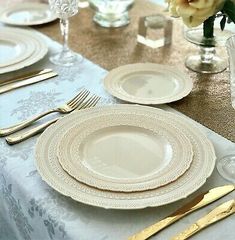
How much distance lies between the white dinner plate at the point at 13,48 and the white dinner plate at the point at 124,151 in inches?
11.8

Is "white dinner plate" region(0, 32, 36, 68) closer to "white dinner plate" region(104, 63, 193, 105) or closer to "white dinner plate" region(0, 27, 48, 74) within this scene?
"white dinner plate" region(0, 27, 48, 74)

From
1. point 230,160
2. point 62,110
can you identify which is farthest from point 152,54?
point 230,160

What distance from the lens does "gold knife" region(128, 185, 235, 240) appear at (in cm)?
69

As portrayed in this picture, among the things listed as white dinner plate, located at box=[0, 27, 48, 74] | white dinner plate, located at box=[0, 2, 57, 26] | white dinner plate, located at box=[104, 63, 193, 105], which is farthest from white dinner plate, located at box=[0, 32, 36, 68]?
white dinner plate, located at box=[104, 63, 193, 105]

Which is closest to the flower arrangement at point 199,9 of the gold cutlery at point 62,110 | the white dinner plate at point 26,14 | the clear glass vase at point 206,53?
the clear glass vase at point 206,53

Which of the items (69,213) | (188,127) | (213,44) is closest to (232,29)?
(213,44)

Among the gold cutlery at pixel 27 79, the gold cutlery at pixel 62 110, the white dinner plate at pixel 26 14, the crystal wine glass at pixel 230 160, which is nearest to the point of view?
the crystal wine glass at pixel 230 160

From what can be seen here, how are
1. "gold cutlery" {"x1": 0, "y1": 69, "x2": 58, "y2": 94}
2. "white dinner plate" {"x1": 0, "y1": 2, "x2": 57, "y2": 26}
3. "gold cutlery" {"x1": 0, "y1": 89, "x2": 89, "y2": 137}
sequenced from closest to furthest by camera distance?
"gold cutlery" {"x1": 0, "y1": 89, "x2": 89, "y2": 137}
"gold cutlery" {"x1": 0, "y1": 69, "x2": 58, "y2": 94}
"white dinner plate" {"x1": 0, "y1": 2, "x2": 57, "y2": 26}

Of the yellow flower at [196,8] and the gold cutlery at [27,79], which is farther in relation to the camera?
the gold cutlery at [27,79]

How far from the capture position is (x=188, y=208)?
73 cm

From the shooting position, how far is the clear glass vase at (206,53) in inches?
43.9

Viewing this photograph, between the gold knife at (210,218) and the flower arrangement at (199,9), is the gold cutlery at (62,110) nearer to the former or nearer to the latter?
the flower arrangement at (199,9)

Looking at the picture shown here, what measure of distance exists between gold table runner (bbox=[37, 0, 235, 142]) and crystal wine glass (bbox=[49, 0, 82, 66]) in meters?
0.04

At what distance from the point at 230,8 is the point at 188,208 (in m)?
0.42
